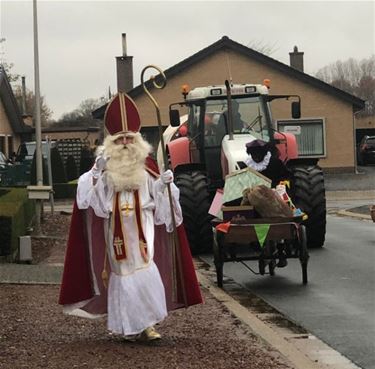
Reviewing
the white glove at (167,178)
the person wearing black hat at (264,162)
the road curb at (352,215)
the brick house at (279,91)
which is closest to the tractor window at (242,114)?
the person wearing black hat at (264,162)

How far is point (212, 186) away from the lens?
47.2ft

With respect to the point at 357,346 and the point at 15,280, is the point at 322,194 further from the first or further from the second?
the point at 357,346

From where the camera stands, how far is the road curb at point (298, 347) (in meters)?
6.13

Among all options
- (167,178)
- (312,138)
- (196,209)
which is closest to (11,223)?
(196,209)

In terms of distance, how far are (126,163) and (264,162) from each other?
563 centimetres

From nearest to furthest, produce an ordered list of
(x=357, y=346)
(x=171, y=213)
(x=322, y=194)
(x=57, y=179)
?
(x=171, y=213) < (x=357, y=346) < (x=322, y=194) < (x=57, y=179)

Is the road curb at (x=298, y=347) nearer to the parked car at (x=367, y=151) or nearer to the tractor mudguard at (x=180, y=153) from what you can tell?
the tractor mudguard at (x=180, y=153)

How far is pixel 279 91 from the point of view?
123 feet

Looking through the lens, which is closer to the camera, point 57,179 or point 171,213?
point 171,213

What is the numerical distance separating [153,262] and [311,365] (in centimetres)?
149

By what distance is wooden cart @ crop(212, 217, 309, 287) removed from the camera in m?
9.88

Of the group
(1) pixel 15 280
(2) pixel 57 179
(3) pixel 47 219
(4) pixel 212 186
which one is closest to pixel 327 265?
(4) pixel 212 186

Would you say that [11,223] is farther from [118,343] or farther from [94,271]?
[118,343]

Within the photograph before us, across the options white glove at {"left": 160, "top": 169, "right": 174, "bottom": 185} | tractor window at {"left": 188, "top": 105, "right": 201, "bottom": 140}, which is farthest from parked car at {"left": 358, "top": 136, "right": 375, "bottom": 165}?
white glove at {"left": 160, "top": 169, "right": 174, "bottom": 185}
